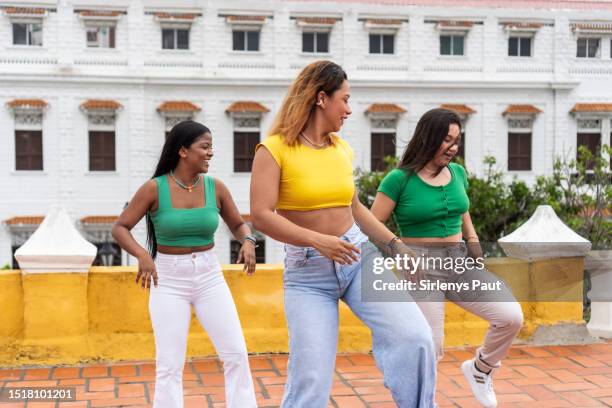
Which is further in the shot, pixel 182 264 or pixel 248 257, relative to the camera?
pixel 248 257

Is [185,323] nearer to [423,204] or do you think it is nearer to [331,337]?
[331,337]

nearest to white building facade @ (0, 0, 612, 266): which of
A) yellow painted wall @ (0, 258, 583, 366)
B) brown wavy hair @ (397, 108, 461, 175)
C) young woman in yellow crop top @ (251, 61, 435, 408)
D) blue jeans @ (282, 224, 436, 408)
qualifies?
yellow painted wall @ (0, 258, 583, 366)

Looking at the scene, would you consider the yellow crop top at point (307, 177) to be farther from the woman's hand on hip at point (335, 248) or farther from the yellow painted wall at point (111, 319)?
the yellow painted wall at point (111, 319)

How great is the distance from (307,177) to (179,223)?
897mm

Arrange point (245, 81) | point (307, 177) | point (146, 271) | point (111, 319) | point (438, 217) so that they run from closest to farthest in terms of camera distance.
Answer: point (307, 177), point (146, 271), point (438, 217), point (111, 319), point (245, 81)

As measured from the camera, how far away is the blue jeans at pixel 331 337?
2816mm

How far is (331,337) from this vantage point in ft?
9.52

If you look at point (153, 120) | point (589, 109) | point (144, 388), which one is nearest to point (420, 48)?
point (589, 109)

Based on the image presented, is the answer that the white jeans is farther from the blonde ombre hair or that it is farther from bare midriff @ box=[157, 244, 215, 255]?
the blonde ombre hair

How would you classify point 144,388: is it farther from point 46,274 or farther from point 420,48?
point 420,48

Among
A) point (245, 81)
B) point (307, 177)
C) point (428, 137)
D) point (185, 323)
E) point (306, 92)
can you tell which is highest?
point (245, 81)

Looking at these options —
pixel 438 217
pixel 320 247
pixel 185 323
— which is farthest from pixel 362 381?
pixel 320 247

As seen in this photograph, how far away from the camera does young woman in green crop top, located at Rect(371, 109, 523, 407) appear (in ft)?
12.5

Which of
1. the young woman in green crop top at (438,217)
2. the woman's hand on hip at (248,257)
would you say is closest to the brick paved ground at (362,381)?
the young woman in green crop top at (438,217)
